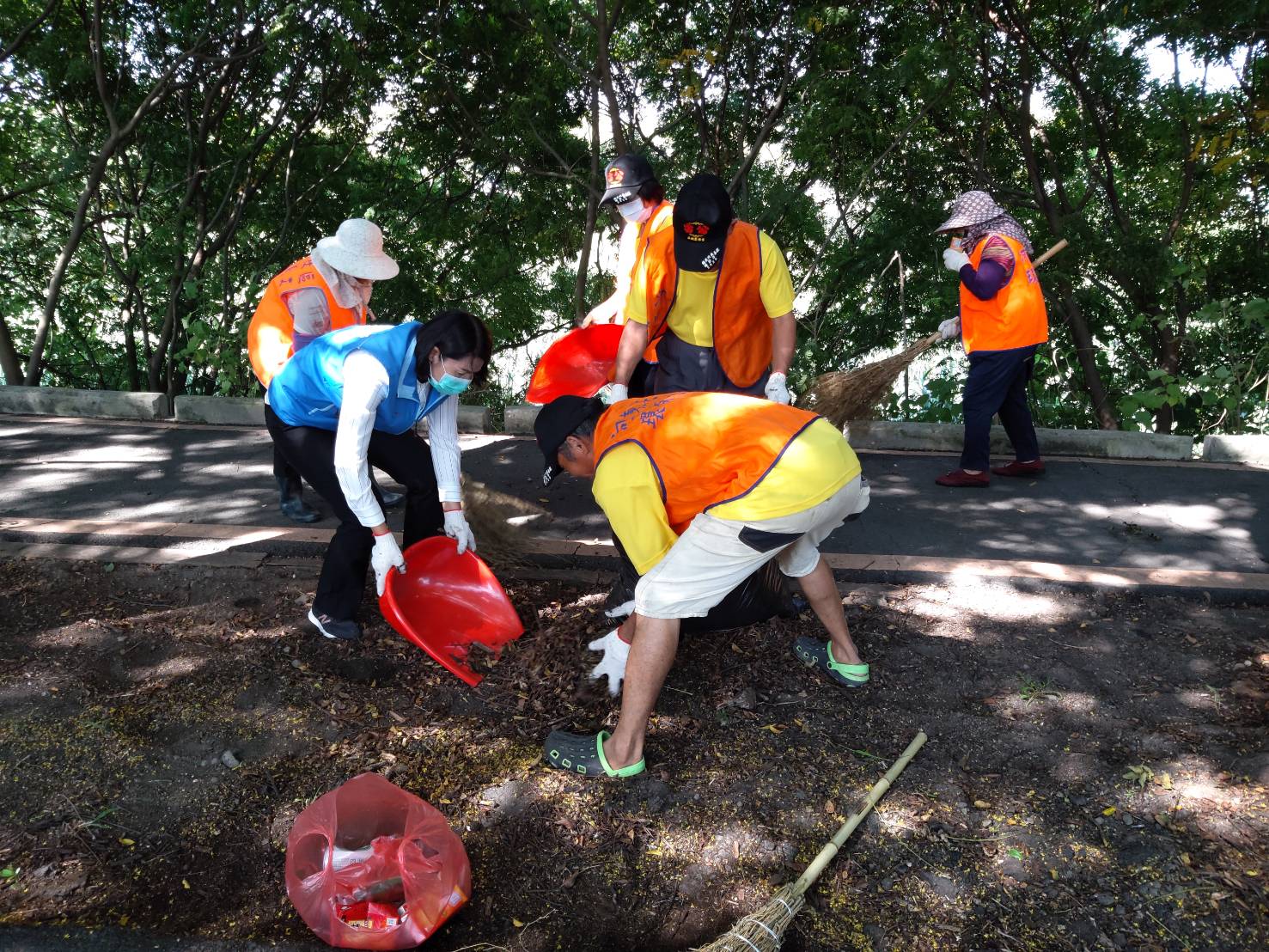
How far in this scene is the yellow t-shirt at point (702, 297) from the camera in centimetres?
332

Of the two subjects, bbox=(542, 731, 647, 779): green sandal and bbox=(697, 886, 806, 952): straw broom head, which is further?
bbox=(542, 731, 647, 779): green sandal

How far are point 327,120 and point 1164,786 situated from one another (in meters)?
7.89

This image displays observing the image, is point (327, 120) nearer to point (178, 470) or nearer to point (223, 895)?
point (178, 470)

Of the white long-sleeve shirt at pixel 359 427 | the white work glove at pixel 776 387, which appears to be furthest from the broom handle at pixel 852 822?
the white long-sleeve shirt at pixel 359 427

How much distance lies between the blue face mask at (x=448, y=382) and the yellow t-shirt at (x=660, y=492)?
81 centimetres

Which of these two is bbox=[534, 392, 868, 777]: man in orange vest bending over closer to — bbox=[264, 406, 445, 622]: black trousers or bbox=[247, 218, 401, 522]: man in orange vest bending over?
bbox=[264, 406, 445, 622]: black trousers

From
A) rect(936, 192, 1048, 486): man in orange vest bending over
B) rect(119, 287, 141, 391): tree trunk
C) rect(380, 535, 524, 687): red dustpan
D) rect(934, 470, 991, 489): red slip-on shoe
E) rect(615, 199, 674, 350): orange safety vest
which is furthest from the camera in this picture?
rect(119, 287, 141, 391): tree trunk

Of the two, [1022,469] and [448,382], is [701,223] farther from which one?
[1022,469]

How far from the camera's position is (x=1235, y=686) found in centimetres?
297

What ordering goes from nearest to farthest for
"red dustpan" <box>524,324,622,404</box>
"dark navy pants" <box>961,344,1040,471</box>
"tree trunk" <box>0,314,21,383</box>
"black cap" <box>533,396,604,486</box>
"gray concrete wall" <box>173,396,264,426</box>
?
"black cap" <box>533,396,604,486</box>
"red dustpan" <box>524,324,622,404</box>
"dark navy pants" <box>961,344,1040,471</box>
"gray concrete wall" <box>173,396,264,426</box>
"tree trunk" <box>0,314,21,383</box>

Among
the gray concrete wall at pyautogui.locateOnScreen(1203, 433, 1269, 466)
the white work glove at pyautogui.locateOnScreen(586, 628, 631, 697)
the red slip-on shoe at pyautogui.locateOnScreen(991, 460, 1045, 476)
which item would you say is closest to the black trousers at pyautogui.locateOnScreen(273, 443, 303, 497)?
the white work glove at pyautogui.locateOnScreen(586, 628, 631, 697)

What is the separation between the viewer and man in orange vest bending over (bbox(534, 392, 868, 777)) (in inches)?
87.7

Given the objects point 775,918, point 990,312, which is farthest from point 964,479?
point 775,918

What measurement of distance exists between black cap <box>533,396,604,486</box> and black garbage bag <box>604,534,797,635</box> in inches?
29.4
